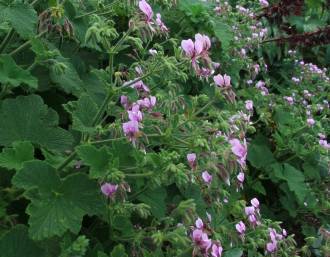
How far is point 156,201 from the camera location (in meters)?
1.83

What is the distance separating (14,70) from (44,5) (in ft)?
1.76

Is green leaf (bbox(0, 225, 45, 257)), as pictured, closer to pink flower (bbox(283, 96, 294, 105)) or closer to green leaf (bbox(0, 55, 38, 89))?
green leaf (bbox(0, 55, 38, 89))

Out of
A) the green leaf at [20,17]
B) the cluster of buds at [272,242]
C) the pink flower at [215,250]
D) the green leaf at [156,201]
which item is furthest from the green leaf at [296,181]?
the green leaf at [20,17]

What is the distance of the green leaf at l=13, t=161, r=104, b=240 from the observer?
152cm

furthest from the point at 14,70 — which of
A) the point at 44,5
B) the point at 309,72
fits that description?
the point at 309,72

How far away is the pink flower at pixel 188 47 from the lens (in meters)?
1.56

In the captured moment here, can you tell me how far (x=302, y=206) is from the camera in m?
3.04

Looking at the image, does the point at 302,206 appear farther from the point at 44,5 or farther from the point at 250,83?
the point at 44,5

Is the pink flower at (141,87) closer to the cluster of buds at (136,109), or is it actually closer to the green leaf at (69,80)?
the cluster of buds at (136,109)

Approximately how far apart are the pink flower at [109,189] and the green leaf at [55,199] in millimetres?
72

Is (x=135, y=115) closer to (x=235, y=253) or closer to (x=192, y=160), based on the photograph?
(x=192, y=160)

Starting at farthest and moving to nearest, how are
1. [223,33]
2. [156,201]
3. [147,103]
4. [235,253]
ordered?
[223,33] < [235,253] < [156,201] < [147,103]

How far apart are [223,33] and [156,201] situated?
136cm

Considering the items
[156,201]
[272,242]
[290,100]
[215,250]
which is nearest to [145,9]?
[156,201]
